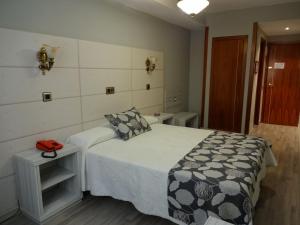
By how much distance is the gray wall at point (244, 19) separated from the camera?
3909 millimetres

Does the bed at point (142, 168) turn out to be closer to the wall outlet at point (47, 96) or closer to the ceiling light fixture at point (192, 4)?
the wall outlet at point (47, 96)

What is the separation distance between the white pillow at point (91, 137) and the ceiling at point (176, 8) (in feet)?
5.68

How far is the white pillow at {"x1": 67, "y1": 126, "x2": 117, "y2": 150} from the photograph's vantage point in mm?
2442

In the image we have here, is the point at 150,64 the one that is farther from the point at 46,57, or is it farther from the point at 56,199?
the point at 56,199

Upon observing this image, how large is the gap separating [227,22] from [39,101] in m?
3.73

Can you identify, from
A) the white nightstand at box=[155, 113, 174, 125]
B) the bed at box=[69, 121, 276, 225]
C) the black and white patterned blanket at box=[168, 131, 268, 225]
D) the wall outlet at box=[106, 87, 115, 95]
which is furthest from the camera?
the white nightstand at box=[155, 113, 174, 125]

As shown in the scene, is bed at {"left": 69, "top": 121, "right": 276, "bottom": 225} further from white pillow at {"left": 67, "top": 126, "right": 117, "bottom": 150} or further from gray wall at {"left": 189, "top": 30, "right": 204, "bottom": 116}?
gray wall at {"left": 189, "top": 30, "right": 204, "bottom": 116}

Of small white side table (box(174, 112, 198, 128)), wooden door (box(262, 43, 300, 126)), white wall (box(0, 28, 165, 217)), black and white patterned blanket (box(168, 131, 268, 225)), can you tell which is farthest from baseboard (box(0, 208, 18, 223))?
wooden door (box(262, 43, 300, 126))

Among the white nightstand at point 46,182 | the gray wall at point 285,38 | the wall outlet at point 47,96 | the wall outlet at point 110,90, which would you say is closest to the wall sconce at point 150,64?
the wall outlet at point 110,90

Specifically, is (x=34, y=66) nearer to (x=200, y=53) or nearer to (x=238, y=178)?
(x=238, y=178)

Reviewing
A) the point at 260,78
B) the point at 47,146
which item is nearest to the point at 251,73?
the point at 260,78

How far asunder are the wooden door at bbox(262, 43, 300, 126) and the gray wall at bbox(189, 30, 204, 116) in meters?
1.97

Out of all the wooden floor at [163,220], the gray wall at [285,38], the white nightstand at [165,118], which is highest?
the gray wall at [285,38]

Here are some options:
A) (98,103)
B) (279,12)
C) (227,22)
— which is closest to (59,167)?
(98,103)
